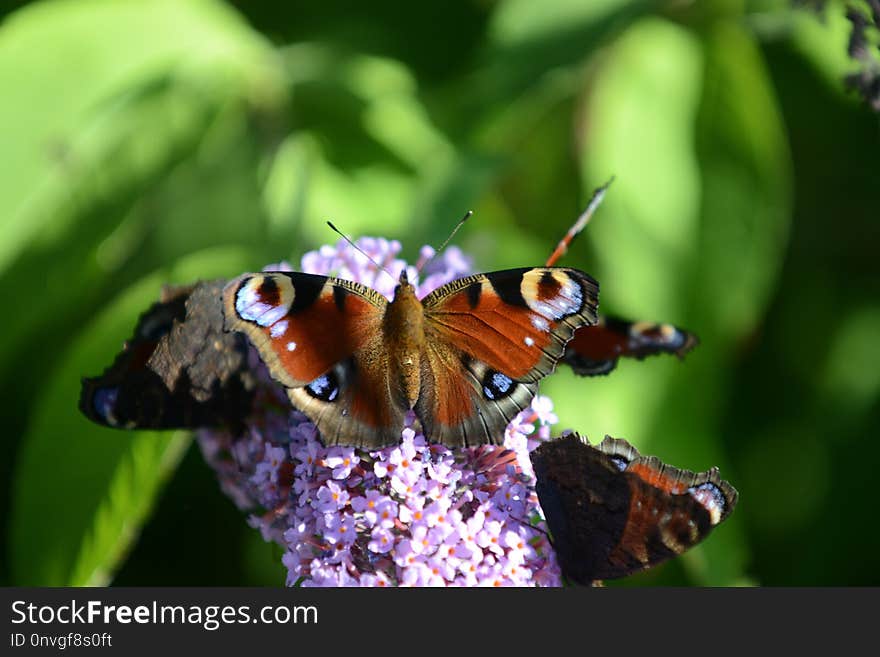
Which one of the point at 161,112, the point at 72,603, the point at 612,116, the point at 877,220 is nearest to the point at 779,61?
the point at 877,220

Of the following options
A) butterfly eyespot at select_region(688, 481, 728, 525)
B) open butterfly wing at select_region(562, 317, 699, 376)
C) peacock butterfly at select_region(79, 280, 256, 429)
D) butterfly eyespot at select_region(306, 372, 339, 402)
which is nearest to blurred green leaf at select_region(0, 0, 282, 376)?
peacock butterfly at select_region(79, 280, 256, 429)

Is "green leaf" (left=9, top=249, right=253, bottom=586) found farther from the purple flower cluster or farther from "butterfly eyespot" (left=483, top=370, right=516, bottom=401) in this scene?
"butterfly eyespot" (left=483, top=370, right=516, bottom=401)

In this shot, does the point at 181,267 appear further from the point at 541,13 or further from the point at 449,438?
the point at 541,13

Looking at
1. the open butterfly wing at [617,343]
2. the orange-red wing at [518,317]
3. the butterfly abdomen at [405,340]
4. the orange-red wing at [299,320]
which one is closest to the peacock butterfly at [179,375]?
the orange-red wing at [299,320]

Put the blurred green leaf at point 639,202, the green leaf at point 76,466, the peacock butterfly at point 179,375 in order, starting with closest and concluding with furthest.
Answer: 1. the peacock butterfly at point 179,375
2. the green leaf at point 76,466
3. the blurred green leaf at point 639,202

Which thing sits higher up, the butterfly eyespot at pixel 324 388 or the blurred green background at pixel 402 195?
the butterfly eyespot at pixel 324 388

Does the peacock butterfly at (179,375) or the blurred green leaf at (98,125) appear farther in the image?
the blurred green leaf at (98,125)

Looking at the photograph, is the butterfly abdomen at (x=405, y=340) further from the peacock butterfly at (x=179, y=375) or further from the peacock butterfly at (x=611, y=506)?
the peacock butterfly at (x=179, y=375)
